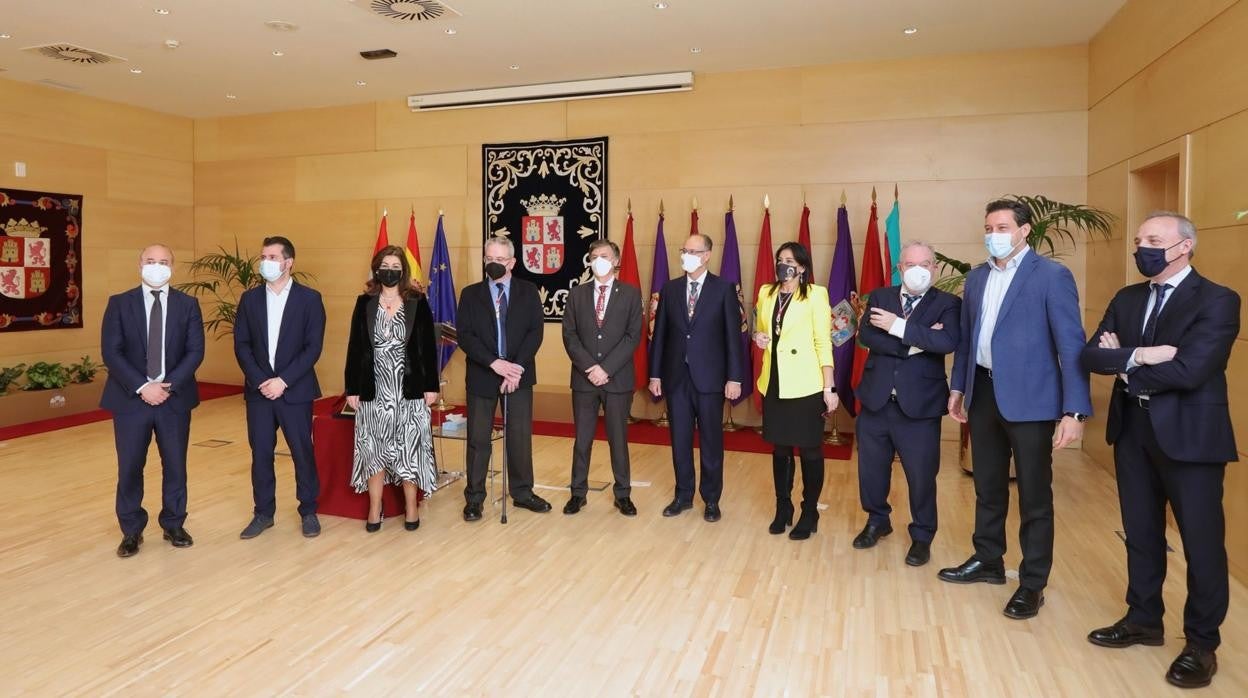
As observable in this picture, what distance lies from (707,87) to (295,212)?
15.3 ft

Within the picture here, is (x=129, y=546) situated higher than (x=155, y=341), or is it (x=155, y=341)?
(x=155, y=341)

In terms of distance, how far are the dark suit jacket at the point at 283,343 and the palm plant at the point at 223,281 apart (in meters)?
4.94

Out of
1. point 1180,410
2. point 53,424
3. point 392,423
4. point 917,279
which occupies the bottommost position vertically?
point 53,424

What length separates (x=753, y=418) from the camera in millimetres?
7281

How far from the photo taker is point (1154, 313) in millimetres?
2797

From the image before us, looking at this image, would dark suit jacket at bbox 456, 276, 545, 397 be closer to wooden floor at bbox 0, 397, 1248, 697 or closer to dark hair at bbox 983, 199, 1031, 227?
wooden floor at bbox 0, 397, 1248, 697

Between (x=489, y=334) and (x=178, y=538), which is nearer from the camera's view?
(x=178, y=538)

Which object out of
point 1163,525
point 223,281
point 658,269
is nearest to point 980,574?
point 1163,525

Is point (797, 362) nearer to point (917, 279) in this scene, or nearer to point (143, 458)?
point (917, 279)

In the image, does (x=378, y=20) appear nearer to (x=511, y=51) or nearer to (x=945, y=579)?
(x=511, y=51)

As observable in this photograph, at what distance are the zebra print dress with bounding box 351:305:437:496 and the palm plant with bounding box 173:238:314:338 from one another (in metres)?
5.15

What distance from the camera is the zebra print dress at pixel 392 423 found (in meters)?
4.14

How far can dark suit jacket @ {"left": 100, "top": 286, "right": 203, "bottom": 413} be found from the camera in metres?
3.79

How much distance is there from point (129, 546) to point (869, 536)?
141 inches
